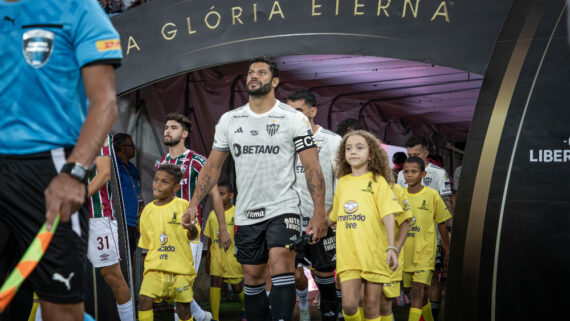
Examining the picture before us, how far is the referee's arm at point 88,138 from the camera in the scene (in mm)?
2557

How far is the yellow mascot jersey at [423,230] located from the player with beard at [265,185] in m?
2.32

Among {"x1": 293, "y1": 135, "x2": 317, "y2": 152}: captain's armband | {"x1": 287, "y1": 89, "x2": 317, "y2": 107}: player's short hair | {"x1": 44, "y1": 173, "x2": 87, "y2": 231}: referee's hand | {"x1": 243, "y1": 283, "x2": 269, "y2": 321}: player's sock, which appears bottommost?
{"x1": 243, "y1": 283, "x2": 269, "y2": 321}: player's sock

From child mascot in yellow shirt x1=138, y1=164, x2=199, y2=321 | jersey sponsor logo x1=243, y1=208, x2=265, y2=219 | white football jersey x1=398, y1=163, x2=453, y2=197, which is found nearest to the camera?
jersey sponsor logo x1=243, y1=208, x2=265, y2=219

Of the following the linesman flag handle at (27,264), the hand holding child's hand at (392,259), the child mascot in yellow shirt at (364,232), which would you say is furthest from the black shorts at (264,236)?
the linesman flag handle at (27,264)

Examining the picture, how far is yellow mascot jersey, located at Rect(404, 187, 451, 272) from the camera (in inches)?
295

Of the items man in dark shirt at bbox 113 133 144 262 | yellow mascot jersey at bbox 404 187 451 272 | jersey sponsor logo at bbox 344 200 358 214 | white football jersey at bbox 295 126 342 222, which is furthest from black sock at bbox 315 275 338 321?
man in dark shirt at bbox 113 133 144 262

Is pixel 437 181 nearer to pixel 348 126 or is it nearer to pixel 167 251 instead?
pixel 348 126

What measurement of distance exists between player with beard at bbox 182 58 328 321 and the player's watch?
2962mm

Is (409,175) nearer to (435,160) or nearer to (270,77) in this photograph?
(270,77)

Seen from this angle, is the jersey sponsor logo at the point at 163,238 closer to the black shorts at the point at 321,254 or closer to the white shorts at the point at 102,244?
the white shorts at the point at 102,244

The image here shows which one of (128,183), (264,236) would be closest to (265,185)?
(264,236)

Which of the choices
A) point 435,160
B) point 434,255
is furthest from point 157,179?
point 435,160

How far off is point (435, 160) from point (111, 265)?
6.42 metres

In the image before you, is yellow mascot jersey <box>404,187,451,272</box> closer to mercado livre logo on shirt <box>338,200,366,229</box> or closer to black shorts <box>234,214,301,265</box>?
mercado livre logo on shirt <box>338,200,366,229</box>
